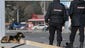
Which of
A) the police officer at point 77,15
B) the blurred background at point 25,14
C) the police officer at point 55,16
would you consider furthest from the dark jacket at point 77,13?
the blurred background at point 25,14

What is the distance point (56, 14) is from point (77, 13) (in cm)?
77

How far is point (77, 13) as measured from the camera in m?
10.0

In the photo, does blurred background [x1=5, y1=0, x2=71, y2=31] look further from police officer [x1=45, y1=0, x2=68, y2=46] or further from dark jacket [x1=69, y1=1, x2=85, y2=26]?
dark jacket [x1=69, y1=1, x2=85, y2=26]

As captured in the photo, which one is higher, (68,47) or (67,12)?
(67,12)

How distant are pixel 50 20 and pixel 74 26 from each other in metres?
0.86

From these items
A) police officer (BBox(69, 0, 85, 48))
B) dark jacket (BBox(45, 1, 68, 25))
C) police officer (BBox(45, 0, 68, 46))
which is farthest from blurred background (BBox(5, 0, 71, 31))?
police officer (BBox(69, 0, 85, 48))

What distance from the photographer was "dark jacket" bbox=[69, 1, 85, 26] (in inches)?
389

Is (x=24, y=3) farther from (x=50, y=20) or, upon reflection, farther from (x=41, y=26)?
(x=50, y=20)

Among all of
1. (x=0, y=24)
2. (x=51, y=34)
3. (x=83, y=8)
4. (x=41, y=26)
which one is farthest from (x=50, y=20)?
(x=41, y=26)

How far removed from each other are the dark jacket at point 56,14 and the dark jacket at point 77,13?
0.44m

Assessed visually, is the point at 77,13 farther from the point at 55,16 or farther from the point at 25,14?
the point at 25,14

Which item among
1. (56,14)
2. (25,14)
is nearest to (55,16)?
(56,14)

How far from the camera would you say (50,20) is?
35.2 feet

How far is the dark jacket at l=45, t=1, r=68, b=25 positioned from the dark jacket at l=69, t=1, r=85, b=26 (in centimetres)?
44
